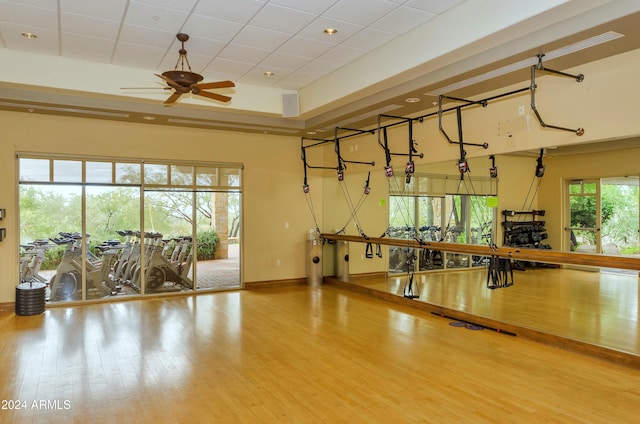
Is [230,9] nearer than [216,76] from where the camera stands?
Yes

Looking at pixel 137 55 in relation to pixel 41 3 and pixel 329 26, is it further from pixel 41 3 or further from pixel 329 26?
pixel 329 26

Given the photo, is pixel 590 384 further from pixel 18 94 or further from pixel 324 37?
pixel 18 94

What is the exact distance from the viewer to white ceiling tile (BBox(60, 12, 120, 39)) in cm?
480

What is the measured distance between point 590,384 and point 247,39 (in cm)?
516

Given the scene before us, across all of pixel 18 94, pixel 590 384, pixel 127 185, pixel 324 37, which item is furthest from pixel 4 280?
pixel 590 384

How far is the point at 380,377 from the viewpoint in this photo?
417 cm

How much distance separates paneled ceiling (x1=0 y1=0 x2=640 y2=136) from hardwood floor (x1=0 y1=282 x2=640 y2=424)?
3151mm

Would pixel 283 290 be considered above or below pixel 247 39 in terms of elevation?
below

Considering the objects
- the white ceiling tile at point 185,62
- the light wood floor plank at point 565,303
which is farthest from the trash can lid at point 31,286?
the light wood floor plank at point 565,303

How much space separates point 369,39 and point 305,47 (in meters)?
0.83

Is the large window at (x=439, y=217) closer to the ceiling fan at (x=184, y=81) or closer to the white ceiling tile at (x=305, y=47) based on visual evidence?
the white ceiling tile at (x=305, y=47)

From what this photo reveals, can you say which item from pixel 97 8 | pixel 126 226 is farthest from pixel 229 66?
pixel 126 226

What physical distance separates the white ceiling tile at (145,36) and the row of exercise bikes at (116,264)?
12.2 feet

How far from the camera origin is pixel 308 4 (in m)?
4.48
